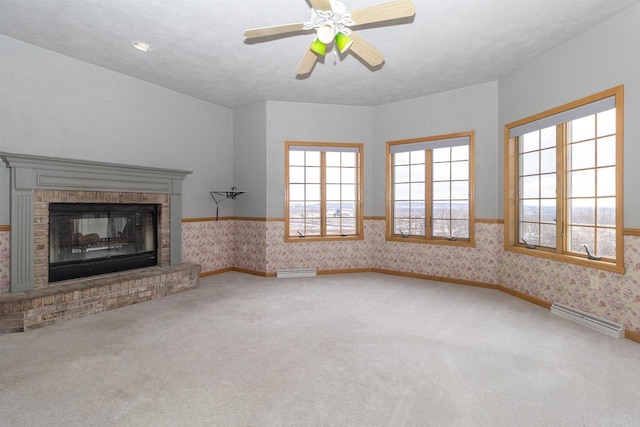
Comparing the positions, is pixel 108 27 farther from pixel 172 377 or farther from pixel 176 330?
pixel 172 377

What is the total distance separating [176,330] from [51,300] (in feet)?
4.38

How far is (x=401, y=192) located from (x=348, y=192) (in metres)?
0.90

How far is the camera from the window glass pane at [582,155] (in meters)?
3.60

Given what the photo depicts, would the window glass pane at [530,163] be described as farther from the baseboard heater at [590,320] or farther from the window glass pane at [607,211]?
the baseboard heater at [590,320]

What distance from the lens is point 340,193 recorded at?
602cm

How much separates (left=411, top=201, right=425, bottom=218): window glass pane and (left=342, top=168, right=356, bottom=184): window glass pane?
1.10m

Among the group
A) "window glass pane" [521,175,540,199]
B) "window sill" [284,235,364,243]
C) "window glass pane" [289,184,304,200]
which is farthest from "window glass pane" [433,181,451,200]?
"window glass pane" [289,184,304,200]

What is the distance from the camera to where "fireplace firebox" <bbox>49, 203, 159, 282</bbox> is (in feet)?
12.9

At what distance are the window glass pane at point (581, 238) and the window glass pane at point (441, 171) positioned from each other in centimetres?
187

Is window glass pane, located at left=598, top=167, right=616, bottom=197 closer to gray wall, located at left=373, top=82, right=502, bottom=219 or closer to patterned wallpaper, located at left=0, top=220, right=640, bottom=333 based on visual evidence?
patterned wallpaper, located at left=0, top=220, right=640, bottom=333

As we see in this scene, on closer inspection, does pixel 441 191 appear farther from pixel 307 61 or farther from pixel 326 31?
pixel 326 31

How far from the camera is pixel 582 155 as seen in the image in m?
3.72

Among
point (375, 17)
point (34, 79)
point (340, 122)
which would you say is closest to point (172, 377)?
point (375, 17)

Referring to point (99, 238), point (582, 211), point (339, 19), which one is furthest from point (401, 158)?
point (99, 238)
